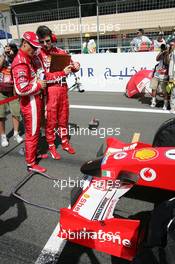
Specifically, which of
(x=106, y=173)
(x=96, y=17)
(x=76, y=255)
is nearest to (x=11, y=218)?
(x=76, y=255)

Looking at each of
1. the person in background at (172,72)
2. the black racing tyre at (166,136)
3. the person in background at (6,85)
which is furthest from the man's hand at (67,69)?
the person in background at (172,72)

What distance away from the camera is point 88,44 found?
11.7 metres

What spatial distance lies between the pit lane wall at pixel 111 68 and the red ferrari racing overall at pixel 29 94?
224 inches

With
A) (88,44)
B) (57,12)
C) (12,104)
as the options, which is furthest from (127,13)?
(12,104)

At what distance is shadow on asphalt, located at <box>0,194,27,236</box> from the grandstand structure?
866cm

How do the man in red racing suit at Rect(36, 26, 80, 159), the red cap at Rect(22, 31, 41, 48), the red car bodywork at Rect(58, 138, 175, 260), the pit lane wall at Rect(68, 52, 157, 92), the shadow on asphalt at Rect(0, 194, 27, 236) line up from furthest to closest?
the pit lane wall at Rect(68, 52, 157, 92) < the man in red racing suit at Rect(36, 26, 80, 159) < the red cap at Rect(22, 31, 41, 48) < the shadow on asphalt at Rect(0, 194, 27, 236) < the red car bodywork at Rect(58, 138, 175, 260)

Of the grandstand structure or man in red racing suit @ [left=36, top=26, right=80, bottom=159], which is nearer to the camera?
man in red racing suit @ [left=36, top=26, right=80, bottom=159]

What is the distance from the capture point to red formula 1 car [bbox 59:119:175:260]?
2176 mm

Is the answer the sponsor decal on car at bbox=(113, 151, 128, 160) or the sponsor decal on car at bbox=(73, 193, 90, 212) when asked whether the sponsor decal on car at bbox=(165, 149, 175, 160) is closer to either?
the sponsor decal on car at bbox=(113, 151, 128, 160)

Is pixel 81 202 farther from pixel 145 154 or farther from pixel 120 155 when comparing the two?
pixel 145 154

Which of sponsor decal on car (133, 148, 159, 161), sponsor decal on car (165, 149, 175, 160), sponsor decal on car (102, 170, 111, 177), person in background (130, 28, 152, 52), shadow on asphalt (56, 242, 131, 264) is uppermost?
person in background (130, 28, 152, 52)

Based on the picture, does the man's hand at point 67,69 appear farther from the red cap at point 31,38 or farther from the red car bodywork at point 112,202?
the red car bodywork at point 112,202

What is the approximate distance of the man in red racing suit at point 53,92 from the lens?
3.74 meters

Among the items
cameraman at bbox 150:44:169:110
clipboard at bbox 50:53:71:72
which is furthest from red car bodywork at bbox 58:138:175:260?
cameraman at bbox 150:44:169:110
